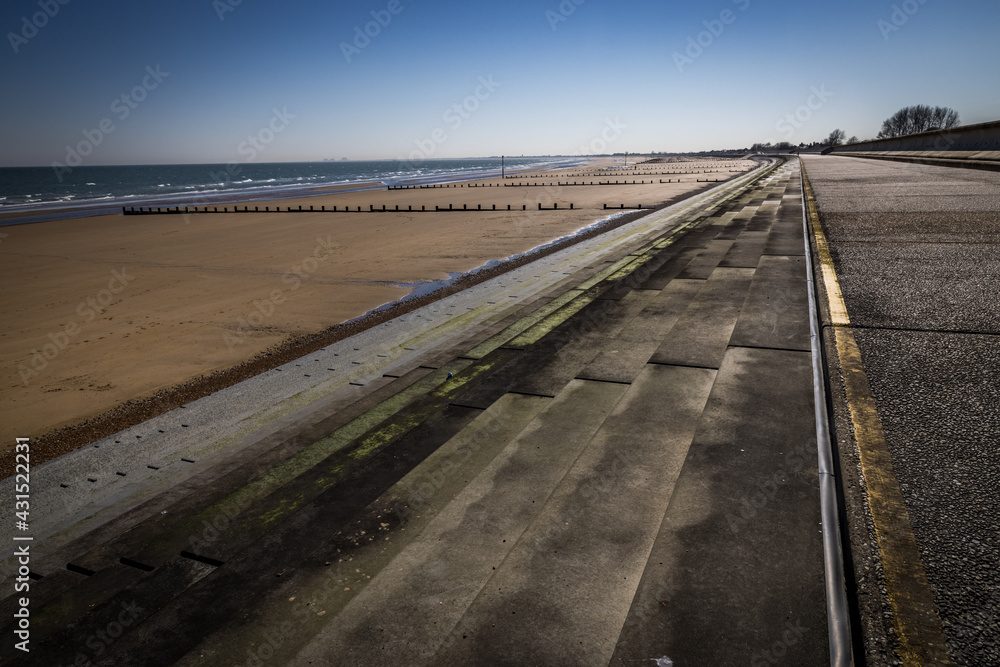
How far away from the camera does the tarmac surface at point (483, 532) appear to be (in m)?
2.30

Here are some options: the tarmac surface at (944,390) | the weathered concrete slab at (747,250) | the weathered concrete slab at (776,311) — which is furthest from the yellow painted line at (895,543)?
the weathered concrete slab at (747,250)

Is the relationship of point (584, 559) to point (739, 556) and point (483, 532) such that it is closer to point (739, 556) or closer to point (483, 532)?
point (483, 532)

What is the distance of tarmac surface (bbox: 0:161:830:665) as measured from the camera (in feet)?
7.54

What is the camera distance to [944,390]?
3859 mm

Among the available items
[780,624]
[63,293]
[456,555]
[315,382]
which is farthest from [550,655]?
[63,293]

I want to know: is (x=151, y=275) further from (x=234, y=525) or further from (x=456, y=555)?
(x=456, y=555)

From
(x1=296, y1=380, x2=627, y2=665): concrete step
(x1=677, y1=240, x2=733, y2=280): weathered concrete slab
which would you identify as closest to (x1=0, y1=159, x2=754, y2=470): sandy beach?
(x1=296, y1=380, x2=627, y2=665): concrete step

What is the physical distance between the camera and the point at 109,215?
35375 mm

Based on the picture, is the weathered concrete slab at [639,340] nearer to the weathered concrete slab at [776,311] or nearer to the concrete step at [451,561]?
the weathered concrete slab at [776,311]

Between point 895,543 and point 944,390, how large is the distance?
77.5 inches

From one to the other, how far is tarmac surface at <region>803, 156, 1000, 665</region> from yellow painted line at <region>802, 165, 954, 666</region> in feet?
0.12

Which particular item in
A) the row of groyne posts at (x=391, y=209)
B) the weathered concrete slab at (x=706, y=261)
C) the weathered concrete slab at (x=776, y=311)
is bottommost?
the weathered concrete slab at (x=776, y=311)

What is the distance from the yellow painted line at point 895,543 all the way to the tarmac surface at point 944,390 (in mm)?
37

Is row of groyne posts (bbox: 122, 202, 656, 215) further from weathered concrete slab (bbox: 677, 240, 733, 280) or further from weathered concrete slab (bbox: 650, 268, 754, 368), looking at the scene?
weathered concrete slab (bbox: 650, 268, 754, 368)
